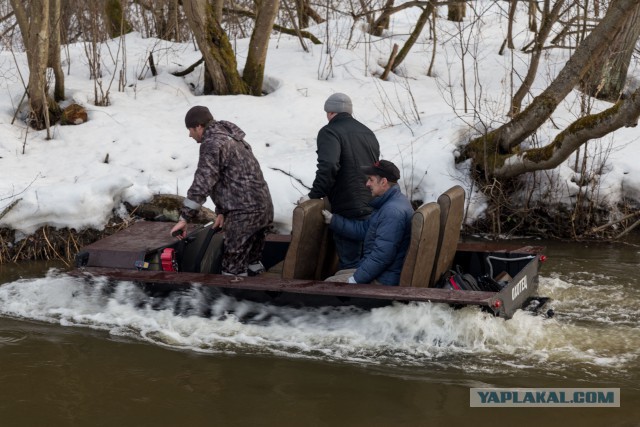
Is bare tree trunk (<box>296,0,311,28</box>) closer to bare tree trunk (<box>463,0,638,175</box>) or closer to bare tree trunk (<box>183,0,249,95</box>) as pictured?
bare tree trunk (<box>183,0,249,95</box>)

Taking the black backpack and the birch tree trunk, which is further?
the birch tree trunk

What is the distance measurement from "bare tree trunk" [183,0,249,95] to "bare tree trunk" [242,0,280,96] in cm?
15

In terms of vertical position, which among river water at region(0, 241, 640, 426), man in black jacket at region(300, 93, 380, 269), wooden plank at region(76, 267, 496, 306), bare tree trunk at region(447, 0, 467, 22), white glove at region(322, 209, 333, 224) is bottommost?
river water at region(0, 241, 640, 426)

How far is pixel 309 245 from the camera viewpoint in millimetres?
7090

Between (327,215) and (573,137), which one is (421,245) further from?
(573,137)

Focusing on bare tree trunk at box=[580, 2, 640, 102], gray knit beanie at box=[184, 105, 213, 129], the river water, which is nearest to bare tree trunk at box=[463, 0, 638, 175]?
bare tree trunk at box=[580, 2, 640, 102]

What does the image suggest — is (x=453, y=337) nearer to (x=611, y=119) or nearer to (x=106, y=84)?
(x=611, y=119)

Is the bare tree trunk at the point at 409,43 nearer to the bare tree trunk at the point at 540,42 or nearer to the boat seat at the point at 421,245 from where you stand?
the bare tree trunk at the point at 540,42

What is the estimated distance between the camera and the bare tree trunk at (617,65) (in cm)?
1141

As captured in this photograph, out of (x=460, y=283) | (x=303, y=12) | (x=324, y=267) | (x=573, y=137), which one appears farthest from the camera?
(x=303, y=12)

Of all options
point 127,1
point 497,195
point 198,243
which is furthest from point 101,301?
point 127,1

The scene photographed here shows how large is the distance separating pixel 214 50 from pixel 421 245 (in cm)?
730

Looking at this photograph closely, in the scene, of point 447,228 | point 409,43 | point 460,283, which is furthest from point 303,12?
point 460,283

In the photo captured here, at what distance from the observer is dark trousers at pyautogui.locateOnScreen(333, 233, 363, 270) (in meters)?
7.25
